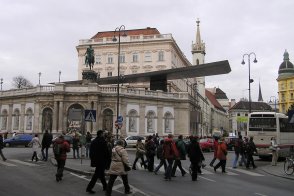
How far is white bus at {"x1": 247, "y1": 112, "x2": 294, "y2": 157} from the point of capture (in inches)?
1163

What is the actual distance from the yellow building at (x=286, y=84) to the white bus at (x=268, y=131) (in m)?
90.5

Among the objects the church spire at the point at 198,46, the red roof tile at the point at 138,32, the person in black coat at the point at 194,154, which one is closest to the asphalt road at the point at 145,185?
the person in black coat at the point at 194,154

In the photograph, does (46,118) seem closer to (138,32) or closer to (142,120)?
(142,120)

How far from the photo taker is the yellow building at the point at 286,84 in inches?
4614

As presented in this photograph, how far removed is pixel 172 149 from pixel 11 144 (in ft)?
103

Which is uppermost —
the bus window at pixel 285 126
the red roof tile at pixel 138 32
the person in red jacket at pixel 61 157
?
the red roof tile at pixel 138 32

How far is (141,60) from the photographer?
87500 millimetres

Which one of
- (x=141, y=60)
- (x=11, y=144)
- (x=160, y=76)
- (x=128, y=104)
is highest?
(x=141, y=60)

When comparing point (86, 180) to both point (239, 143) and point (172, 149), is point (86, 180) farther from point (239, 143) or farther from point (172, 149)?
point (239, 143)

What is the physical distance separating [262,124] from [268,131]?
2.31 ft

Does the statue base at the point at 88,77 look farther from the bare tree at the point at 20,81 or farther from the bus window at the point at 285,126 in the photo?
the bare tree at the point at 20,81

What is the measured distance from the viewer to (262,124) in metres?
30.0

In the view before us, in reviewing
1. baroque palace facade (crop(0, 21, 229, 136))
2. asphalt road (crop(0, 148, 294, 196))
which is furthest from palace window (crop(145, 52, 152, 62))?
asphalt road (crop(0, 148, 294, 196))

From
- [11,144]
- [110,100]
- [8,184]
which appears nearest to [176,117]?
[110,100]
